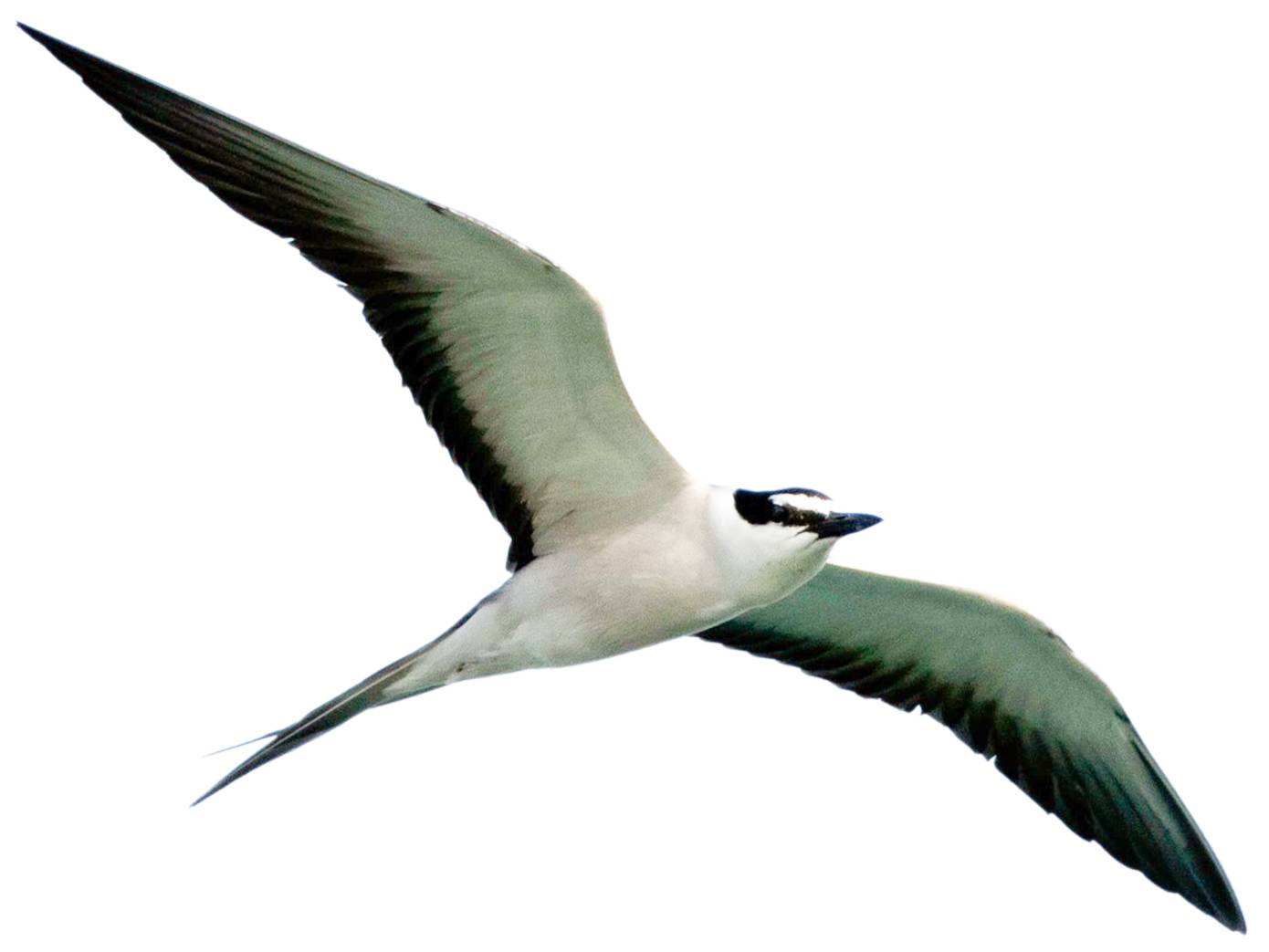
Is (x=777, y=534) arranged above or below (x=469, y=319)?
below

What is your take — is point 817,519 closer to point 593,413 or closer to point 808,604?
point 593,413

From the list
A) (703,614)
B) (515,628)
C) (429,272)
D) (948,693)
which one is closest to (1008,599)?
(948,693)

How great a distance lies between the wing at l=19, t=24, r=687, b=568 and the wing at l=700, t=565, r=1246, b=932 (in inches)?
62.5

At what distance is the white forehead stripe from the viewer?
345 inches

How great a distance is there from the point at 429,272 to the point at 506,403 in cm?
78

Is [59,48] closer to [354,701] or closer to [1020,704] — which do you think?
[354,701]

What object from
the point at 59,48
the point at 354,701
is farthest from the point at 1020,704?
the point at 59,48

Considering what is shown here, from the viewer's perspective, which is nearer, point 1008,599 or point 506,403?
point 506,403

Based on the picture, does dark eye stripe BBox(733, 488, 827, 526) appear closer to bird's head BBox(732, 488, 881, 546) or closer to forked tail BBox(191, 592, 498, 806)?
bird's head BBox(732, 488, 881, 546)

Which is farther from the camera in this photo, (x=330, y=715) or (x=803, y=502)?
(x=330, y=715)

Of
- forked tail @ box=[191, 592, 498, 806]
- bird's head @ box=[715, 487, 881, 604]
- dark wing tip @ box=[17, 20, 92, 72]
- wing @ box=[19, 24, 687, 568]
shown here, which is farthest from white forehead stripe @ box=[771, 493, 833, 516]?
dark wing tip @ box=[17, 20, 92, 72]

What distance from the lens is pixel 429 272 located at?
8.85 metres

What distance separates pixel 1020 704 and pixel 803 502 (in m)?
2.69

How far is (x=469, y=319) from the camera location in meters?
9.01
